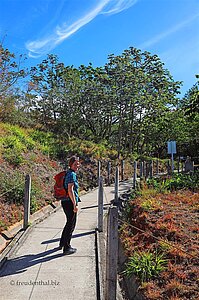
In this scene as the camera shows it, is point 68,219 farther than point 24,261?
Yes

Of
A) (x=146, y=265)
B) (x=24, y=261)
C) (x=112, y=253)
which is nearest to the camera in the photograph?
(x=112, y=253)

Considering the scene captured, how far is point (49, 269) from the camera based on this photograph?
4809 millimetres

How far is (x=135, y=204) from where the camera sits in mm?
9023

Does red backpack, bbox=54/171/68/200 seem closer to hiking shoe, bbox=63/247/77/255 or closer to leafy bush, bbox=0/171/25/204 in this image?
hiking shoe, bbox=63/247/77/255

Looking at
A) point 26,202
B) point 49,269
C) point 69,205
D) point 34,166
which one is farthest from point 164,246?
point 34,166

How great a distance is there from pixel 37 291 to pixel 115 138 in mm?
23657

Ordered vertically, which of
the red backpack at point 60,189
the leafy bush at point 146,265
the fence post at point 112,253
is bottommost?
the leafy bush at point 146,265

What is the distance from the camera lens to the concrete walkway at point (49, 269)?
160 inches

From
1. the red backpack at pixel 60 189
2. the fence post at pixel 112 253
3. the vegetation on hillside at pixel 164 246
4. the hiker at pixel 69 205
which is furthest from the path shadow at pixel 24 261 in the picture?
the fence post at pixel 112 253

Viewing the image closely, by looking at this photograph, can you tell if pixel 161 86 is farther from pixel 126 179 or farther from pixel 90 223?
pixel 90 223

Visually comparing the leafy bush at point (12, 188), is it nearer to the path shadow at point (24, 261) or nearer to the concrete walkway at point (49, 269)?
the concrete walkway at point (49, 269)

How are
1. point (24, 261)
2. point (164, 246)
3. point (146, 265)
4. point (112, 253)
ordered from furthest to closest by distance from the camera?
point (164, 246) → point (24, 261) → point (146, 265) → point (112, 253)

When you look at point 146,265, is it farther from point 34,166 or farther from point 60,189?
point 34,166

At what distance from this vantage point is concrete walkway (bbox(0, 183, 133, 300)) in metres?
4.07
